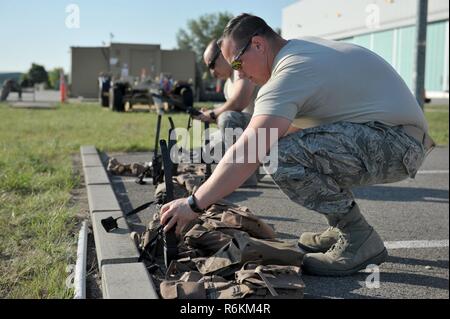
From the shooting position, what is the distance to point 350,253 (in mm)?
3021

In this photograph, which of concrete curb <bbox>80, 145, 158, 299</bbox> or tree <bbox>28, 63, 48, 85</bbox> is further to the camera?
tree <bbox>28, 63, 48, 85</bbox>

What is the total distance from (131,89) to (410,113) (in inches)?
607

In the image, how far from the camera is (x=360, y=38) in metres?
35.2

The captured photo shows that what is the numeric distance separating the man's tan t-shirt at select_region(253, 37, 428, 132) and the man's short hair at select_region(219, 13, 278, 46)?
0.14 m

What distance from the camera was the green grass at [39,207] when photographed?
268 centimetres

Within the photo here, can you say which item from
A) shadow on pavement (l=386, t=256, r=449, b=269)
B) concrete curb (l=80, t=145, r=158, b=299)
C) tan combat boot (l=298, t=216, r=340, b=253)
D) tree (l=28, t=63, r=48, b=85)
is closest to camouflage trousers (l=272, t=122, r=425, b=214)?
tan combat boot (l=298, t=216, r=340, b=253)

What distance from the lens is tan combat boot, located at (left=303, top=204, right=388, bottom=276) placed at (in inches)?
118

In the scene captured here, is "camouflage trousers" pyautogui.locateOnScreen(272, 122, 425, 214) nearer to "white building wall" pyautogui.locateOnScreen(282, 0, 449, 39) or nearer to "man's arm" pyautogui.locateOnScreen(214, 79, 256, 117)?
"man's arm" pyautogui.locateOnScreen(214, 79, 256, 117)

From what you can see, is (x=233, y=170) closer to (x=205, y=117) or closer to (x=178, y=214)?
(x=178, y=214)

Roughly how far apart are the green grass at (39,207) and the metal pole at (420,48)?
4.07 meters

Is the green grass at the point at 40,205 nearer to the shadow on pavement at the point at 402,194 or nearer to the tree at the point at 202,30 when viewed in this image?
the shadow on pavement at the point at 402,194

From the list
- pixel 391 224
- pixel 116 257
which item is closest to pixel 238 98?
pixel 391 224

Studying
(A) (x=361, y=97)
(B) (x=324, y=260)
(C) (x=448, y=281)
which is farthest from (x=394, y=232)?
(A) (x=361, y=97)

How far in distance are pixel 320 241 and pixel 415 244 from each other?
82 cm
